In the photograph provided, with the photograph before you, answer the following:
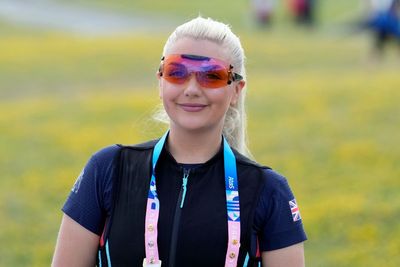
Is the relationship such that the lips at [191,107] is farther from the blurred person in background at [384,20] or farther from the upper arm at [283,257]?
the blurred person in background at [384,20]

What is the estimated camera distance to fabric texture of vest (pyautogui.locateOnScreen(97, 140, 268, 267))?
3.11 m

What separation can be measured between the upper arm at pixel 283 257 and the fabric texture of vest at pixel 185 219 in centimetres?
4

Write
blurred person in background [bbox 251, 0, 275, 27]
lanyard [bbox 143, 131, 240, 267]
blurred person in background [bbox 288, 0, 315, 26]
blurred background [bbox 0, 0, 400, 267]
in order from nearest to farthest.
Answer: lanyard [bbox 143, 131, 240, 267] < blurred background [bbox 0, 0, 400, 267] < blurred person in background [bbox 251, 0, 275, 27] < blurred person in background [bbox 288, 0, 315, 26]

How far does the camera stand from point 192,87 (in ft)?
10.4

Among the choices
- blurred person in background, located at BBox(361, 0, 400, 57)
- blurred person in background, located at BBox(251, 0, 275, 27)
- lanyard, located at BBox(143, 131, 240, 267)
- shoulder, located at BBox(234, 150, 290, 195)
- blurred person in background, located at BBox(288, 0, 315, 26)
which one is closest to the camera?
lanyard, located at BBox(143, 131, 240, 267)

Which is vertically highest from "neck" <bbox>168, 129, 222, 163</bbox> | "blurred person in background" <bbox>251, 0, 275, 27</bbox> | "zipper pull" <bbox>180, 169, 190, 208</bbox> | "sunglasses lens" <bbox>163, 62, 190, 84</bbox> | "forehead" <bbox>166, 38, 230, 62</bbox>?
"blurred person in background" <bbox>251, 0, 275, 27</bbox>

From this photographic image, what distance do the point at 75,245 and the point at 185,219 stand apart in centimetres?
41

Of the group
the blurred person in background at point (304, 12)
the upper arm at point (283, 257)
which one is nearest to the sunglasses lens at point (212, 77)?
the upper arm at point (283, 257)

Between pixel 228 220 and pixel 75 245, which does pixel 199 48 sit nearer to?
pixel 228 220

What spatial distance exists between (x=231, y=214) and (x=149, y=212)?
0.27 metres

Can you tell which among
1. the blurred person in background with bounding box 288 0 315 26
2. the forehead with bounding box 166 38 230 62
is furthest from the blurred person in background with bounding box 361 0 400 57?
the blurred person in background with bounding box 288 0 315 26

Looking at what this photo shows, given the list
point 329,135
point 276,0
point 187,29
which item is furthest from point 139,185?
point 276,0

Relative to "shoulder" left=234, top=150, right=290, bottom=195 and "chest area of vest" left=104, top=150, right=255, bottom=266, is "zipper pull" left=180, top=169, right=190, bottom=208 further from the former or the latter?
"shoulder" left=234, top=150, right=290, bottom=195

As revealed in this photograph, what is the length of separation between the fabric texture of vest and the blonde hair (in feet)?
0.86
